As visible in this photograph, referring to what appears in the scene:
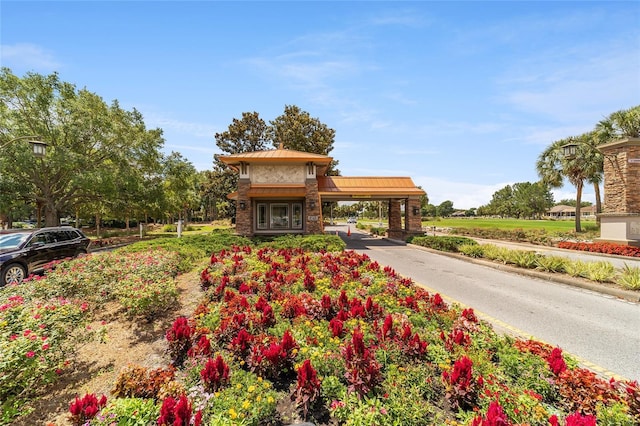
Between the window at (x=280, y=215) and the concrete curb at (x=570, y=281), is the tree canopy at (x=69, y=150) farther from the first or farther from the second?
the concrete curb at (x=570, y=281)

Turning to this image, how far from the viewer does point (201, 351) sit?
12.7ft

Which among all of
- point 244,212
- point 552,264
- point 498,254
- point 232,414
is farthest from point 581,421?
point 244,212

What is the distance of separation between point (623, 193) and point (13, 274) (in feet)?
87.5

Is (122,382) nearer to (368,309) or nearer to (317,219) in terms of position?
(368,309)

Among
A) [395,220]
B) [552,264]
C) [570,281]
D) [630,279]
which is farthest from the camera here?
[395,220]

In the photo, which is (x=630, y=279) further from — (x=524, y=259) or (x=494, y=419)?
(x=494, y=419)

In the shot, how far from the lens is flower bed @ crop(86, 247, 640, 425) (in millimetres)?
2830

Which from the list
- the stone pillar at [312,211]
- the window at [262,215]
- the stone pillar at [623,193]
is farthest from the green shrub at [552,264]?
the window at [262,215]

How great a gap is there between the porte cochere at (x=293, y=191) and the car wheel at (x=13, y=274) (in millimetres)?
11264

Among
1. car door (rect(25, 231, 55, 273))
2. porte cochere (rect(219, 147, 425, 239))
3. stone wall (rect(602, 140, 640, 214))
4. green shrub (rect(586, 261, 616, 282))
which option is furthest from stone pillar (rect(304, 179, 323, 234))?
stone wall (rect(602, 140, 640, 214))

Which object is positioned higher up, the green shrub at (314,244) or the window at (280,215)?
the window at (280,215)

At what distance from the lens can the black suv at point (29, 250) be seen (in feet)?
29.2

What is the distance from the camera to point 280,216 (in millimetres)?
21922

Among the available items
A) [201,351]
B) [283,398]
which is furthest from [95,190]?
[283,398]
